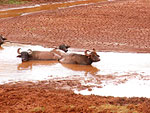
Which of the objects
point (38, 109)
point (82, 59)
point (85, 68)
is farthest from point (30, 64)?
point (38, 109)

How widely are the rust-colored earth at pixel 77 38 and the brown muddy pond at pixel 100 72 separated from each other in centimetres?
72

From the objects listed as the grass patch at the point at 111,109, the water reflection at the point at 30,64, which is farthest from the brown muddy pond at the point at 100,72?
the grass patch at the point at 111,109

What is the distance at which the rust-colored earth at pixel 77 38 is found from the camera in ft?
31.2

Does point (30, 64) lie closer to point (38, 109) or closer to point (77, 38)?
point (77, 38)

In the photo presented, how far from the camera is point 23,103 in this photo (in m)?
9.80

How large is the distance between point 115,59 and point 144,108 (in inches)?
242

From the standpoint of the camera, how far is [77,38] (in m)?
19.5

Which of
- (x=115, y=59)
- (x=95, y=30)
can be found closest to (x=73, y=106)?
(x=115, y=59)

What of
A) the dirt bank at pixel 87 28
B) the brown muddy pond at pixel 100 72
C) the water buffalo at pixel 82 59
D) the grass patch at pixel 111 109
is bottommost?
the grass patch at pixel 111 109

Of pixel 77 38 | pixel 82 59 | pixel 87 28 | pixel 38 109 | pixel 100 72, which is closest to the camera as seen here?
pixel 38 109

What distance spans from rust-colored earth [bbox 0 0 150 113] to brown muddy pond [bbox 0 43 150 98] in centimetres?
72

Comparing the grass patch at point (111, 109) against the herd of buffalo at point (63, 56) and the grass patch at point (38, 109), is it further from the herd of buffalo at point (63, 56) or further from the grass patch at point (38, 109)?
the herd of buffalo at point (63, 56)

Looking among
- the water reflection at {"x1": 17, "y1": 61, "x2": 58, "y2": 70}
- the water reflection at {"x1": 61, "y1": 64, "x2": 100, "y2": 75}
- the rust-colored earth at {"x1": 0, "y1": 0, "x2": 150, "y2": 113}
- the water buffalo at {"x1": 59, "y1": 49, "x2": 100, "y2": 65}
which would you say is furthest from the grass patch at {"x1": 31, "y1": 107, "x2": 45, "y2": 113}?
the water buffalo at {"x1": 59, "y1": 49, "x2": 100, "y2": 65}

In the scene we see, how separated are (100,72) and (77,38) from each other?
6101 millimetres
